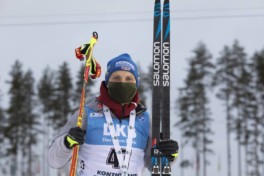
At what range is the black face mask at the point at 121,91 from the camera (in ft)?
15.8

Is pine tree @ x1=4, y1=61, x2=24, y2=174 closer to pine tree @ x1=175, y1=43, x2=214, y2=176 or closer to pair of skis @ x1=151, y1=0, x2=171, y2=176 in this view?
pine tree @ x1=175, y1=43, x2=214, y2=176

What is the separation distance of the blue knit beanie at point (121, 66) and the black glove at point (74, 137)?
0.60 metres

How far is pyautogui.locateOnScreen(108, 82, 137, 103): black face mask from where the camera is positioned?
15.8 feet

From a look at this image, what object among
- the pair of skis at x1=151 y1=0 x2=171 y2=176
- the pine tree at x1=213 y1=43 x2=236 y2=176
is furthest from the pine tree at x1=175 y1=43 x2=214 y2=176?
the pair of skis at x1=151 y1=0 x2=171 y2=176

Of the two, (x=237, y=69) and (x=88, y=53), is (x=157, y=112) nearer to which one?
(x=88, y=53)

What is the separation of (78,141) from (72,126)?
1.12ft

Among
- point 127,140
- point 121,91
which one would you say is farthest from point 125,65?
point 127,140

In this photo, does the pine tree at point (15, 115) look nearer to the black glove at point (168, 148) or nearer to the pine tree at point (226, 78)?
the pine tree at point (226, 78)

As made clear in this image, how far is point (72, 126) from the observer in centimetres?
491

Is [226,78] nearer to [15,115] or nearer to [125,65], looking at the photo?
[15,115]

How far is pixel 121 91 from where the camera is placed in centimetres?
480

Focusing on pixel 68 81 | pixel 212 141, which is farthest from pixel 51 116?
pixel 212 141

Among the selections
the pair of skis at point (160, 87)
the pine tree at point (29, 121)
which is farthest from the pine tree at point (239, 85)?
the pair of skis at point (160, 87)

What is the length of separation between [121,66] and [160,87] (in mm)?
785
